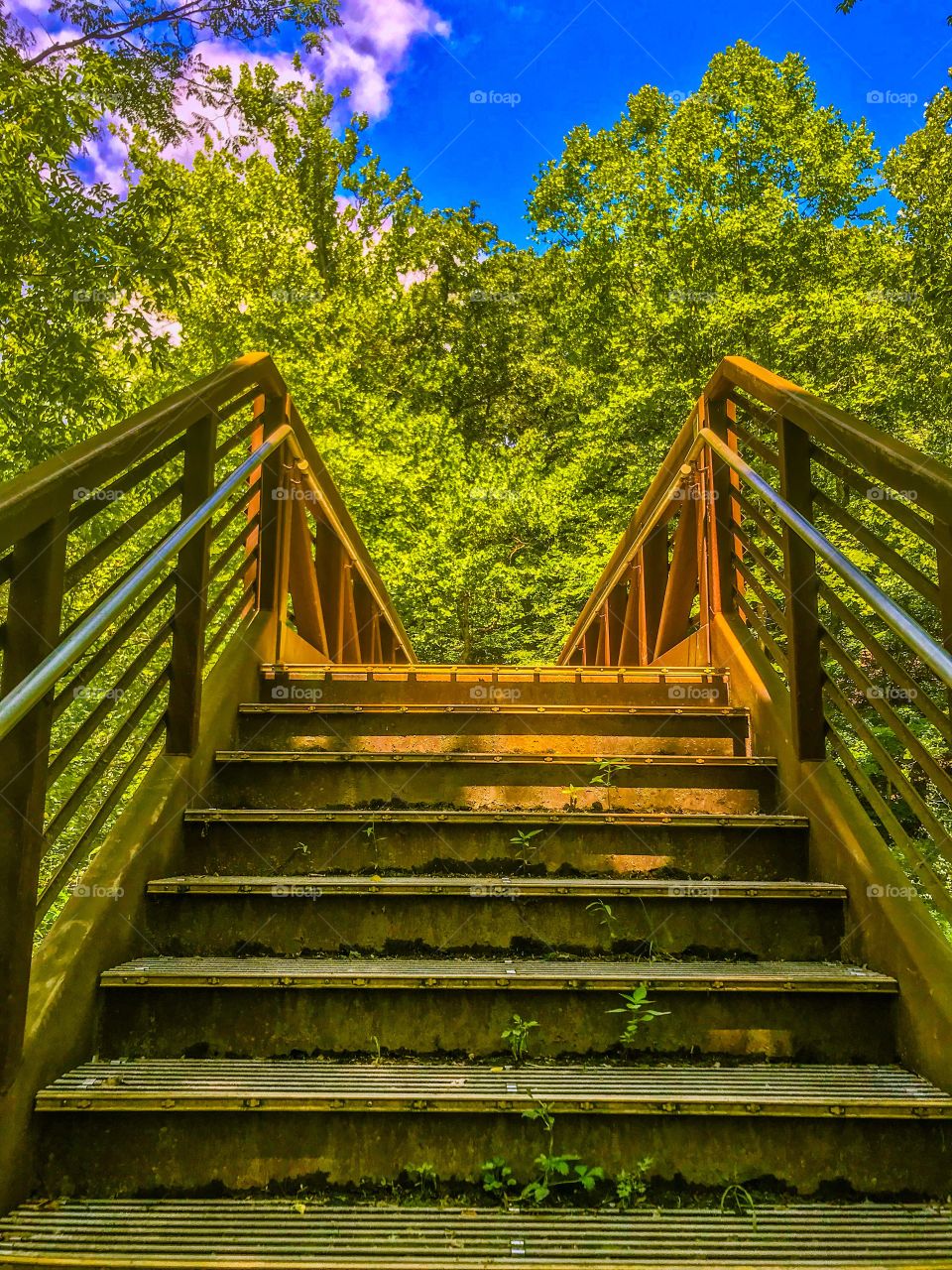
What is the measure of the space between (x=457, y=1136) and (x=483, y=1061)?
21 centimetres

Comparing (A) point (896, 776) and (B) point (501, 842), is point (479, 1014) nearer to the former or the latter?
(B) point (501, 842)

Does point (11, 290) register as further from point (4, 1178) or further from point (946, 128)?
point (946, 128)

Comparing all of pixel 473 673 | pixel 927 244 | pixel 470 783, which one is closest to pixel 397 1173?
pixel 470 783

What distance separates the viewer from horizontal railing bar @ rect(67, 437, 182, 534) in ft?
5.49

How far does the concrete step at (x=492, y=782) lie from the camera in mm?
2408

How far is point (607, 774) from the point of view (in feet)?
7.90

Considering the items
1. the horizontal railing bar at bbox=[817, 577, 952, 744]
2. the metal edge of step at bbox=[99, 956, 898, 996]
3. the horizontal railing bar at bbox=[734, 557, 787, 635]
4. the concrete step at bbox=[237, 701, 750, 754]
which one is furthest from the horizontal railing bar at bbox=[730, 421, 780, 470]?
the metal edge of step at bbox=[99, 956, 898, 996]

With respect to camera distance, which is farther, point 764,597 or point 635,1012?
point 764,597

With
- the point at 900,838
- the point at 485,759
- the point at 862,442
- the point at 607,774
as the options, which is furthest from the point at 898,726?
the point at 485,759

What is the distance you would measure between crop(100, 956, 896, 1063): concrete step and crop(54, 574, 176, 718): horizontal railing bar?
0.58 metres

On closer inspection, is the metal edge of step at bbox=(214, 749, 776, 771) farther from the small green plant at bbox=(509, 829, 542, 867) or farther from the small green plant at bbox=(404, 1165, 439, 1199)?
the small green plant at bbox=(404, 1165, 439, 1199)

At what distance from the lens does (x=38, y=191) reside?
5582mm

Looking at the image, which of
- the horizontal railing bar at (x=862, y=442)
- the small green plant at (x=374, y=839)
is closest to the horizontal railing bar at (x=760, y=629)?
the horizontal railing bar at (x=862, y=442)

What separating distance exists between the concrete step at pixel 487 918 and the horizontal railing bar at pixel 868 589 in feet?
2.29
